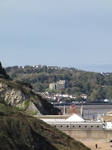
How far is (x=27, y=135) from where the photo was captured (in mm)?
33812

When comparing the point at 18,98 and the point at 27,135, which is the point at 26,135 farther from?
the point at 18,98

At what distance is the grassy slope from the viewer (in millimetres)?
32188

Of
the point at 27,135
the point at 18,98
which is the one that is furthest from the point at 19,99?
the point at 27,135

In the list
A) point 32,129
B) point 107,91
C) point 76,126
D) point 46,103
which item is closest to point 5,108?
point 32,129

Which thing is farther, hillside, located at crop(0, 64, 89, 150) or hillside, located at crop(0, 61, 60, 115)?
hillside, located at crop(0, 61, 60, 115)

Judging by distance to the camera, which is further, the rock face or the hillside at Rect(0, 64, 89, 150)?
the rock face

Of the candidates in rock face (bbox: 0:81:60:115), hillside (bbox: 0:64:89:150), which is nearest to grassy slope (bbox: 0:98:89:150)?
hillside (bbox: 0:64:89:150)

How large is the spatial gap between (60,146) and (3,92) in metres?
16.6

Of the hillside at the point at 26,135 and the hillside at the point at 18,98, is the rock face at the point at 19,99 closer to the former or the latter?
the hillside at the point at 18,98

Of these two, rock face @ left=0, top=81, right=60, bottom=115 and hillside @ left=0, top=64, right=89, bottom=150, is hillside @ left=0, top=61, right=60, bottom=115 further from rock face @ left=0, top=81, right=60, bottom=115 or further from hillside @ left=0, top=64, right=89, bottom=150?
hillside @ left=0, top=64, right=89, bottom=150

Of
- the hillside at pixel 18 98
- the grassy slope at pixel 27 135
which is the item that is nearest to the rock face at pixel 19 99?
the hillside at pixel 18 98

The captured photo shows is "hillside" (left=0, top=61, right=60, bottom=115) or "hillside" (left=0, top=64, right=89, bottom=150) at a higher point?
"hillside" (left=0, top=61, right=60, bottom=115)

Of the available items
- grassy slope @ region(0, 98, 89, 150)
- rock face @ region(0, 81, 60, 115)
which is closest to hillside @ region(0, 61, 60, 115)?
rock face @ region(0, 81, 60, 115)

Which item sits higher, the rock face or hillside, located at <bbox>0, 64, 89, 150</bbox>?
the rock face
